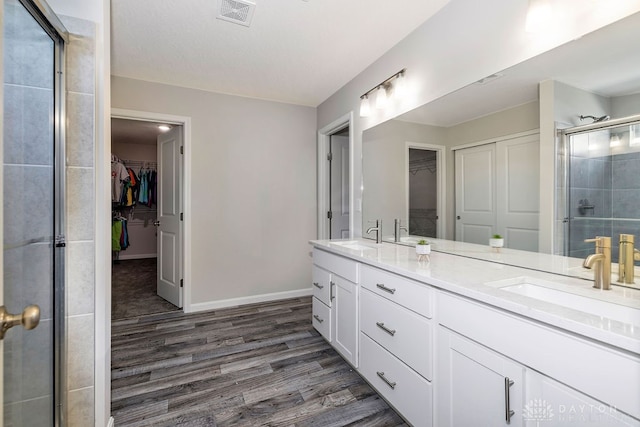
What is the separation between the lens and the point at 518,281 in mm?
1265

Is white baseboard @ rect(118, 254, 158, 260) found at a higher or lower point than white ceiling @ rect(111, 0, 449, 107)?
lower

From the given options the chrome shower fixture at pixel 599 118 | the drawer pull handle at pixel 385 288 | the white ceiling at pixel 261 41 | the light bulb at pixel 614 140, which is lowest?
the drawer pull handle at pixel 385 288

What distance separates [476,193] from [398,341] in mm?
982

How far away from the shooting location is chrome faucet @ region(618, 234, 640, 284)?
1103mm

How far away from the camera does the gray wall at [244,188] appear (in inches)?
124

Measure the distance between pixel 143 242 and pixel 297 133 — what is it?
466cm

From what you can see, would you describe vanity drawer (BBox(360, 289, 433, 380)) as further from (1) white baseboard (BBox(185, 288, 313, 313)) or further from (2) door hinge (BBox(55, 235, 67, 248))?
(1) white baseboard (BBox(185, 288, 313, 313))

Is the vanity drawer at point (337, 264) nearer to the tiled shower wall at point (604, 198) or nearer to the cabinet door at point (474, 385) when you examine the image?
the cabinet door at point (474, 385)

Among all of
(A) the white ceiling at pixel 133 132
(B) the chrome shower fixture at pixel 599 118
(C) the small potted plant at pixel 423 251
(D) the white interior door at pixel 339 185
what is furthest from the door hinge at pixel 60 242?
(A) the white ceiling at pixel 133 132

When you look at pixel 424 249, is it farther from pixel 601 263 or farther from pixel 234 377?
pixel 234 377

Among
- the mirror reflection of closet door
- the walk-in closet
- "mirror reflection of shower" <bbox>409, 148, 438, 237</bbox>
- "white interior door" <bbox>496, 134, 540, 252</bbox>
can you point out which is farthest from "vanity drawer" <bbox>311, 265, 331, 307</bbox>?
the walk-in closet

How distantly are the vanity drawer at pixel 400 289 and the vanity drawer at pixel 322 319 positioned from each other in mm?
631

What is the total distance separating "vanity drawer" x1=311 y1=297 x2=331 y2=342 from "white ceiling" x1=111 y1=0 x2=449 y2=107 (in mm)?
2131

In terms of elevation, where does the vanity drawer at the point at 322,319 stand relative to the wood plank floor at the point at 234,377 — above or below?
above
